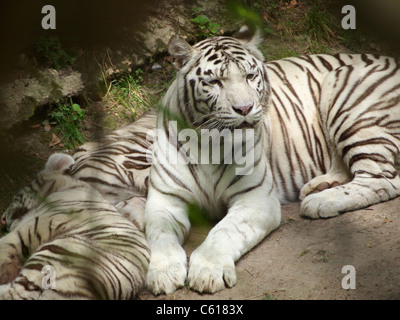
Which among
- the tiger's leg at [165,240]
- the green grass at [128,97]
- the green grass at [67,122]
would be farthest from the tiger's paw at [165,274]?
the green grass at [128,97]

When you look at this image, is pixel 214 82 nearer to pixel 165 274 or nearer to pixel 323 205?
pixel 323 205

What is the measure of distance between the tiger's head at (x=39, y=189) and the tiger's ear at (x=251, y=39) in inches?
57.2

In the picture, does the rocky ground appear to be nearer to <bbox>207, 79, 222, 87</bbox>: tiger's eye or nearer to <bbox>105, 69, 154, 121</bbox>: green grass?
<bbox>105, 69, 154, 121</bbox>: green grass

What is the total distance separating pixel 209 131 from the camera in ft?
11.3

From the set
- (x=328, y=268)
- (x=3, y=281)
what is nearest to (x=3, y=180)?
(x=3, y=281)

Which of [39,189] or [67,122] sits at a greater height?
[67,122]

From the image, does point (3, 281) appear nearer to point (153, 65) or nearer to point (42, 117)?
point (42, 117)

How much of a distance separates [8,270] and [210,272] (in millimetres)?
1106

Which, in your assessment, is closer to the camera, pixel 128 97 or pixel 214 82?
pixel 214 82

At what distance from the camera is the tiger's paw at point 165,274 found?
2.86m

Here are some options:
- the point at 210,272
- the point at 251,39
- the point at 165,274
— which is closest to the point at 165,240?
the point at 165,274

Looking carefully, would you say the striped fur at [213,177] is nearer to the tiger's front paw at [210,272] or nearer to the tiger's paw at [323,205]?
the tiger's front paw at [210,272]

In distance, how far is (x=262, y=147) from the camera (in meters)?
3.79

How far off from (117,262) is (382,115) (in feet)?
7.36
